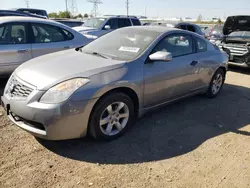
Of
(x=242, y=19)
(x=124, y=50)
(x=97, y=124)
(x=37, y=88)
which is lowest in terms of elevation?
(x=97, y=124)

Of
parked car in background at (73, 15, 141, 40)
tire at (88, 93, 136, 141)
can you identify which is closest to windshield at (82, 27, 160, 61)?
tire at (88, 93, 136, 141)

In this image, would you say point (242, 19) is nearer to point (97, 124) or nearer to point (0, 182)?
point (97, 124)

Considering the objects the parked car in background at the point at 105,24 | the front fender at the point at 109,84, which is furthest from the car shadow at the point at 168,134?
the parked car in background at the point at 105,24

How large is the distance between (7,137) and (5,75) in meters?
2.25

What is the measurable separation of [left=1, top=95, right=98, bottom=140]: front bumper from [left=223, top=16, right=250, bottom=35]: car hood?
8.38 m

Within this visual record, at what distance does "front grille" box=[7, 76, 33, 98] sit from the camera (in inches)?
118

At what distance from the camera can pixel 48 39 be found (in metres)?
5.76

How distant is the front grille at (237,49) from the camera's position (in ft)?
25.9

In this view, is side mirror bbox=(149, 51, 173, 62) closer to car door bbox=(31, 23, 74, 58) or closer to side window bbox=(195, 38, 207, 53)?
side window bbox=(195, 38, 207, 53)

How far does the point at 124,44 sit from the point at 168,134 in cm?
155

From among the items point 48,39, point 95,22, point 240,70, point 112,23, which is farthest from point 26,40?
point 240,70

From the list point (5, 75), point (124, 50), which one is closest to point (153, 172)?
point (124, 50)

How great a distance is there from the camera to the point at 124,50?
3912mm

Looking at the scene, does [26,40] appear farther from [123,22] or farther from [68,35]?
[123,22]
